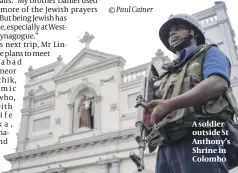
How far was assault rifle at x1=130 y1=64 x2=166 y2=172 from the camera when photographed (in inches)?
59.6

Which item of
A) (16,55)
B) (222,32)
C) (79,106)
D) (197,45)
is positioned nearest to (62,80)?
(79,106)

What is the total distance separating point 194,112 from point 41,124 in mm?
14462

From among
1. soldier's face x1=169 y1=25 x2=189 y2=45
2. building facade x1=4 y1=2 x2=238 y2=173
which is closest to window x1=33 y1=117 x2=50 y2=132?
building facade x1=4 y1=2 x2=238 y2=173

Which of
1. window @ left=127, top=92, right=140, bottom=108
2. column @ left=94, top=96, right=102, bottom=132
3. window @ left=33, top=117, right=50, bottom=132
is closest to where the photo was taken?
window @ left=127, top=92, right=140, bottom=108

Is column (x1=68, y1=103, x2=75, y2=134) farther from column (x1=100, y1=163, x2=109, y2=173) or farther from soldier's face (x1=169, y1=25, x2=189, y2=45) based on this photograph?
soldier's face (x1=169, y1=25, x2=189, y2=45)

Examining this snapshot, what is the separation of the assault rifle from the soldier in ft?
0.17

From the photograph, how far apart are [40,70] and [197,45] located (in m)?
16.3

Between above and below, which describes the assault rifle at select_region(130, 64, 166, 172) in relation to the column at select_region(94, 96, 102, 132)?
below

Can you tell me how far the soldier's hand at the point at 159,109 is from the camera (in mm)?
1555

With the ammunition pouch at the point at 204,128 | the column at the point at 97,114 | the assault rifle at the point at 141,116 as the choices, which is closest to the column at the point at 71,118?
the column at the point at 97,114

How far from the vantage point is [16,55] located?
17.3ft

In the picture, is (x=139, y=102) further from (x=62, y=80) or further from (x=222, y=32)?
(x=62, y=80)

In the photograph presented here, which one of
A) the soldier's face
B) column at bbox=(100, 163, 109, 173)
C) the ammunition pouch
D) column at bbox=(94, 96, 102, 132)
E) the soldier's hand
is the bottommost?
the ammunition pouch

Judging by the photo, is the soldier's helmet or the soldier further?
the soldier's helmet
